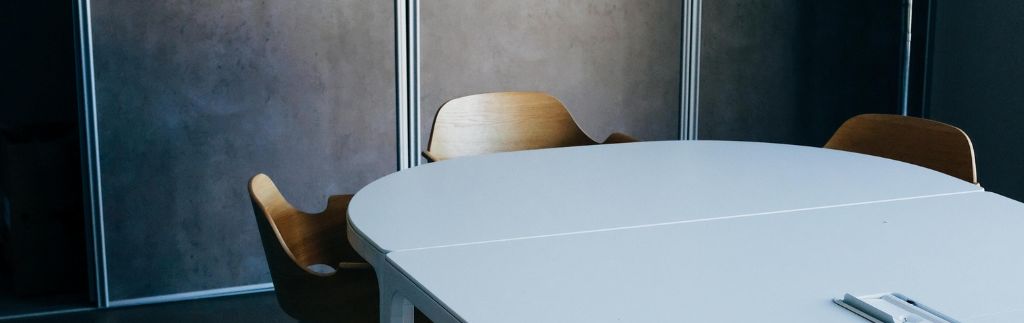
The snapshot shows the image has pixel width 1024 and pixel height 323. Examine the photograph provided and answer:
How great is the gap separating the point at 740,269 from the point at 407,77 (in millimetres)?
2745

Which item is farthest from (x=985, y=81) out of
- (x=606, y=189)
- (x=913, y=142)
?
(x=606, y=189)

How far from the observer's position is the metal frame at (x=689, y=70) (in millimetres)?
4617

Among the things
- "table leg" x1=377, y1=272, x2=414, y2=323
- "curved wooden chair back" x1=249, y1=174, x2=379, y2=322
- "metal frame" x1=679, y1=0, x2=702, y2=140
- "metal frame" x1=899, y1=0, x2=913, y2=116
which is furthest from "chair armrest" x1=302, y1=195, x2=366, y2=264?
"metal frame" x1=899, y1=0, x2=913, y2=116

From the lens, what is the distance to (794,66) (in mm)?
4832

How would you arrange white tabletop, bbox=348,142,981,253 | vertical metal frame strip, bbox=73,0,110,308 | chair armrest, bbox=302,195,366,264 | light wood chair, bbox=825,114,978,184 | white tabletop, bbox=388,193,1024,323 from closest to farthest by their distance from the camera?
1. white tabletop, bbox=388,193,1024,323
2. white tabletop, bbox=348,142,981,253
3. chair armrest, bbox=302,195,366,264
4. light wood chair, bbox=825,114,978,184
5. vertical metal frame strip, bbox=73,0,110,308

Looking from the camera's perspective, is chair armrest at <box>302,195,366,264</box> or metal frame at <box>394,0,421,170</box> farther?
metal frame at <box>394,0,421,170</box>

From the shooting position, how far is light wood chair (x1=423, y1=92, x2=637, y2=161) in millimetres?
3475

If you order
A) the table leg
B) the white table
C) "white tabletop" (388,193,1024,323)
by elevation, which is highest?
the white table

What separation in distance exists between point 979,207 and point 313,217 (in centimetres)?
143

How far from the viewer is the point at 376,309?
2191mm

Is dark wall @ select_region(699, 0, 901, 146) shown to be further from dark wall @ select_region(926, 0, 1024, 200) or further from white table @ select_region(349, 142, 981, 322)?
white table @ select_region(349, 142, 981, 322)

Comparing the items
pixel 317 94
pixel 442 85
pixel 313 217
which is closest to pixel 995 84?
pixel 442 85

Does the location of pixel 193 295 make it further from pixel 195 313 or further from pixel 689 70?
pixel 689 70

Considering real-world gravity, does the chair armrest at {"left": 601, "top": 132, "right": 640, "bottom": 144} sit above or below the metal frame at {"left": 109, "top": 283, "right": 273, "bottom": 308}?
above
